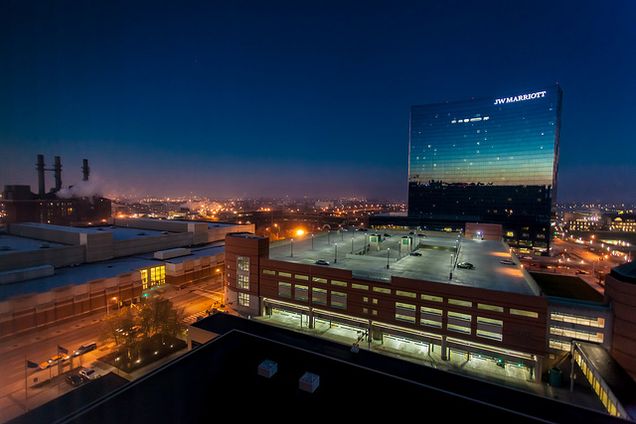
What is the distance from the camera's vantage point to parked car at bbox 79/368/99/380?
2777 cm

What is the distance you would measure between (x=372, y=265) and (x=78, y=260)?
5095 cm

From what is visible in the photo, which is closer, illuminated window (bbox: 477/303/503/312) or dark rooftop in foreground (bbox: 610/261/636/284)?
dark rooftop in foreground (bbox: 610/261/636/284)

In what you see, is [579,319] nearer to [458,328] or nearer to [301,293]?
[458,328]

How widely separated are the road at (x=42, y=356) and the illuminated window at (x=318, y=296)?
18.4 meters

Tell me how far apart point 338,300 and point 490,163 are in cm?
9555

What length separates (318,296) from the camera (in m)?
39.3

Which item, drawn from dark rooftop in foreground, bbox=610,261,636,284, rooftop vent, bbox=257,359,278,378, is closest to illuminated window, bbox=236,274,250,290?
rooftop vent, bbox=257,359,278,378

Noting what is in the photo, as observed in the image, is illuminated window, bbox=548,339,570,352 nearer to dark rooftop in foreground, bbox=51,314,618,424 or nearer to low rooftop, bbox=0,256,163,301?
dark rooftop in foreground, bbox=51,314,618,424

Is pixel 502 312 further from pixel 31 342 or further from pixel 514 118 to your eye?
pixel 514 118

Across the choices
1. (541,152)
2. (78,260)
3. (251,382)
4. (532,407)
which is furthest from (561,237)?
(78,260)

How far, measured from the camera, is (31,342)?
3422 centimetres

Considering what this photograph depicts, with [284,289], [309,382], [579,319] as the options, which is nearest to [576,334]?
[579,319]

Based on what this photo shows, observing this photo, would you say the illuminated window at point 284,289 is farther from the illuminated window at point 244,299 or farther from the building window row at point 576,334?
the building window row at point 576,334

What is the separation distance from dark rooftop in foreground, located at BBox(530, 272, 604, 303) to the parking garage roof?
10.1m
